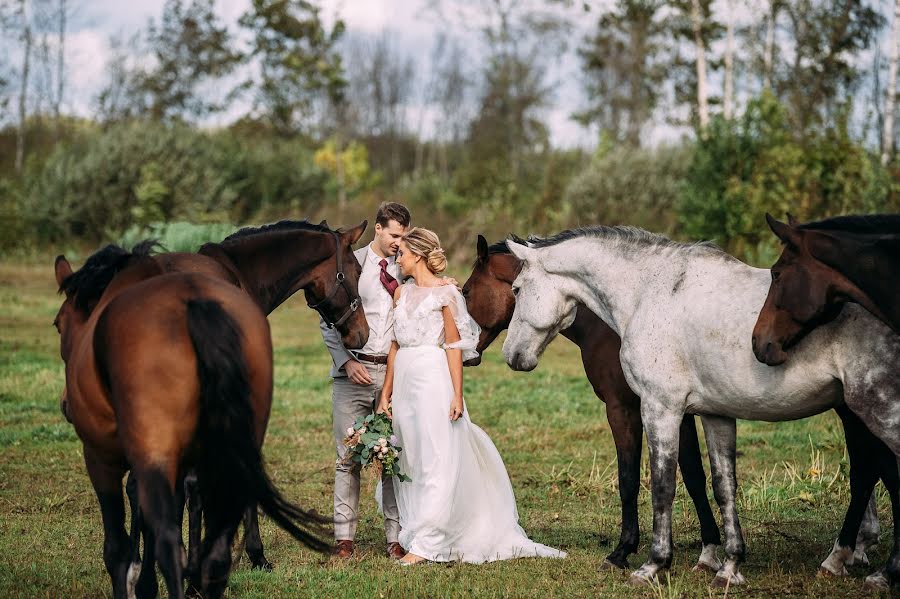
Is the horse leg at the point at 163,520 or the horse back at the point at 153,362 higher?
the horse back at the point at 153,362

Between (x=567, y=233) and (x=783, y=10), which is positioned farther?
(x=783, y=10)

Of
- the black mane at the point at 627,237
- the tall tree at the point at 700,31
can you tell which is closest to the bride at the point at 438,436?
the black mane at the point at 627,237

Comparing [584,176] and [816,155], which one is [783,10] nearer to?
[584,176]

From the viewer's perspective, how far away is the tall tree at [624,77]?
40.3 meters

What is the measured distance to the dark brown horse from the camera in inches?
173

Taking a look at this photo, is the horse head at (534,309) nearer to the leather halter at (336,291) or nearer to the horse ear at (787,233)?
the leather halter at (336,291)

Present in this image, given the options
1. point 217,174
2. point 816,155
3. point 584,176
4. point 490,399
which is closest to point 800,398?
point 490,399

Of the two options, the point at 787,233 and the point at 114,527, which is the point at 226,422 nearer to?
the point at 114,527

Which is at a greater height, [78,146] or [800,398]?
[78,146]

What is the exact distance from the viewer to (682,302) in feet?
19.1

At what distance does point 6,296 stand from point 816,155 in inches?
661

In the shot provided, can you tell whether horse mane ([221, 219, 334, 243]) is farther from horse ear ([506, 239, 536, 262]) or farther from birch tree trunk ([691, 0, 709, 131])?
birch tree trunk ([691, 0, 709, 131])

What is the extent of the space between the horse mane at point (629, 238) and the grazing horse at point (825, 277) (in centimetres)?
83

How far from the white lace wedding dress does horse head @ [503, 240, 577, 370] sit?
0.41m
